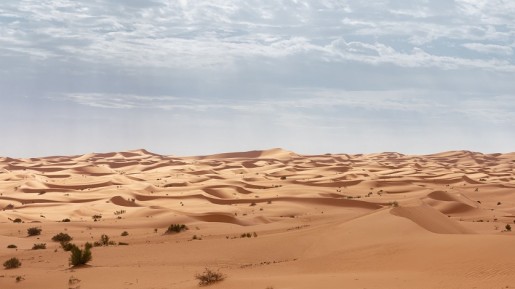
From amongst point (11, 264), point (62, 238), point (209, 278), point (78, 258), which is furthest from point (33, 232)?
point (209, 278)

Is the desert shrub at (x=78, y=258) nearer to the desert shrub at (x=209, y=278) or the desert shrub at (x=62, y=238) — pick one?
the desert shrub at (x=209, y=278)

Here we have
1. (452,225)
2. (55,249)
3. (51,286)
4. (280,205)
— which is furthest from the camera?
(280,205)

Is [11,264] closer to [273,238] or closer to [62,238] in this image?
[62,238]

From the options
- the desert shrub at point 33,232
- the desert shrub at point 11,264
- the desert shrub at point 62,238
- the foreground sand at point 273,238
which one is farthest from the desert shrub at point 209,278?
the desert shrub at point 33,232

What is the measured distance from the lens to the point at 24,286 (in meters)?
15.5

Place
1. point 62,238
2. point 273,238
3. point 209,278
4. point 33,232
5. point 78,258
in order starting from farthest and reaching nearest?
1. point 33,232
2. point 62,238
3. point 273,238
4. point 78,258
5. point 209,278

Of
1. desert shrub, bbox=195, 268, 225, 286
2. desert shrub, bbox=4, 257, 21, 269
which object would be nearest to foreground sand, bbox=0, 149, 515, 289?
desert shrub, bbox=195, 268, 225, 286

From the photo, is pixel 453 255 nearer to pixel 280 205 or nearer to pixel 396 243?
pixel 396 243

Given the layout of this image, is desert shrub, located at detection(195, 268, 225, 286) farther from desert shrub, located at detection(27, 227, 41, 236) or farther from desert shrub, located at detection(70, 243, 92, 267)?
desert shrub, located at detection(27, 227, 41, 236)

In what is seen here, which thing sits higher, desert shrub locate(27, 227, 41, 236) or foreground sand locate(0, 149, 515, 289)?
desert shrub locate(27, 227, 41, 236)

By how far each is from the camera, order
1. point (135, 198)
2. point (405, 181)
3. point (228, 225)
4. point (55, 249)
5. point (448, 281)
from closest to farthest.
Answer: point (448, 281) < point (55, 249) < point (228, 225) < point (135, 198) < point (405, 181)

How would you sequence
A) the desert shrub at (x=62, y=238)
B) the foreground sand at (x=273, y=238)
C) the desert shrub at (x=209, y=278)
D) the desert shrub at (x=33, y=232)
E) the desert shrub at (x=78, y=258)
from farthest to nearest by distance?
the desert shrub at (x=33, y=232), the desert shrub at (x=62, y=238), the desert shrub at (x=78, y=258), the foreground sand at (x=273, y=238), the desert shrub at (x=209, y=278)

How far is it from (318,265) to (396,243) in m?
2.62

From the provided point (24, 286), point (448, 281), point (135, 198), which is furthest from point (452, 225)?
point (135, 198)
